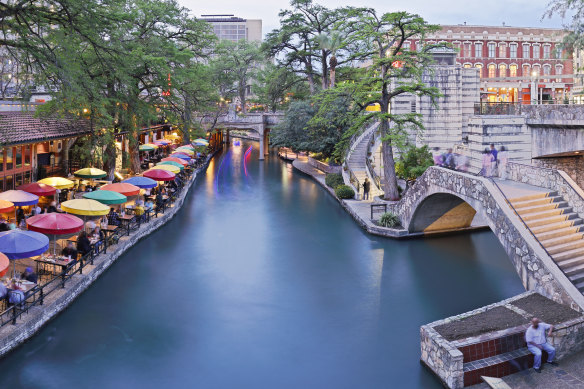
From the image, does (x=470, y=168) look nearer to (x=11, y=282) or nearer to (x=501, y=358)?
(x=501, y=358)

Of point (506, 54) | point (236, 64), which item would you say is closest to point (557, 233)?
point (506, 54)

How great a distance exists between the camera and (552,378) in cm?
1208

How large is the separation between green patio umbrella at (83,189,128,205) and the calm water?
2.55 meters

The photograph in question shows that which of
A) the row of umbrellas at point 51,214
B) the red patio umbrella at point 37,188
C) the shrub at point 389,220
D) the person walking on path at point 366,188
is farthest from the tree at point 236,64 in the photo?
the red patio umbrella at point 37,188

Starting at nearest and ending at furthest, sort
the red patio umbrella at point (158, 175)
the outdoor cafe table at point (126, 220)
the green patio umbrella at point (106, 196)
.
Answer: the green patio umbrella at point (106, 196) < the outdoor cafe table at point (126, 220) < the red patio umbrella at point (158, 175)

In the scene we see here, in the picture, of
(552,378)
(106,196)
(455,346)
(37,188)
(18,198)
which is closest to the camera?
(552,378)

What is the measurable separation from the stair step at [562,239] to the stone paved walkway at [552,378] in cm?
460

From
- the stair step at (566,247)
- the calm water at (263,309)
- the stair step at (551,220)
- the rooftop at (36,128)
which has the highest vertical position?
the rooftop at (36,128)

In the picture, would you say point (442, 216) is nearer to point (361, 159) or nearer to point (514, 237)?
point (514, 237)

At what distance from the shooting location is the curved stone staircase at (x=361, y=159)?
122ft

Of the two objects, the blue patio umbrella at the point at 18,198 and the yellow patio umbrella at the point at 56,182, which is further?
the yellow patio umbrella at the point at 56,182

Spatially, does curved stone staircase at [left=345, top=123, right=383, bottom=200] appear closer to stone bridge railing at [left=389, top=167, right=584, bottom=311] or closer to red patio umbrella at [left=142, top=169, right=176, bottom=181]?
red patio umbrella at [left=142, top=169, right=176, bottom=181]

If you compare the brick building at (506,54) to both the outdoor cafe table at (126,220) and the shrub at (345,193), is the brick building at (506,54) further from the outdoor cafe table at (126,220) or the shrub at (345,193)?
the outdoor cafe table at (126,220)

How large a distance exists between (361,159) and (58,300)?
3013 cm
